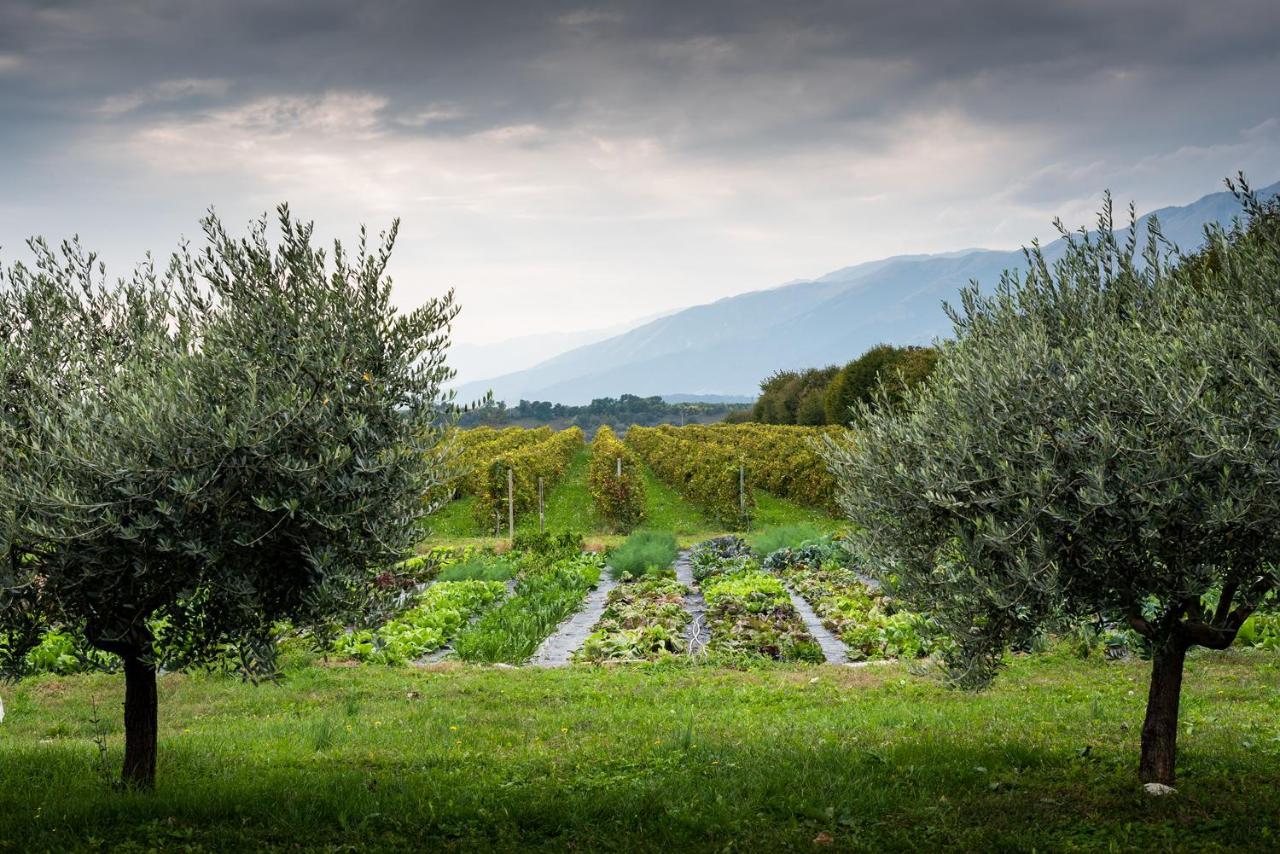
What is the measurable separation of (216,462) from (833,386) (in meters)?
73.0

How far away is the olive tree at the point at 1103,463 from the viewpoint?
7195 millimetres

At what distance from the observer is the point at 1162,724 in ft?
29.3

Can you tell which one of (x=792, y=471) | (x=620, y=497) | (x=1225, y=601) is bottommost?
(x=620, y=497)

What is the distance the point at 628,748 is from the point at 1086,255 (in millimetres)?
7367

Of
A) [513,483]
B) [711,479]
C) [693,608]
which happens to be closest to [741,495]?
[711,479]

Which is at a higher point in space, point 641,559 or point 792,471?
point 792,471

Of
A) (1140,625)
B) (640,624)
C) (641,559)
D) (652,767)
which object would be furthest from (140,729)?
(641,559)

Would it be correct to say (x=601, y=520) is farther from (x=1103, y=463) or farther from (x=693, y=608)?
(x=1103, y=463)

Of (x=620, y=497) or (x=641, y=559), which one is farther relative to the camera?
(x=620, y=497)

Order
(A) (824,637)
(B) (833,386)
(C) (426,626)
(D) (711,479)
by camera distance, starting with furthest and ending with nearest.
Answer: (B) (833,386) → (D) (711,479) → (C) (426,626) → (A) (824,637)

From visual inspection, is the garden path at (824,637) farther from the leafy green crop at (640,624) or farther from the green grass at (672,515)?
the green grass at (672,515)

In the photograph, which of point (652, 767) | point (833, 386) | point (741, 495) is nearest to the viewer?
point (652, 767)

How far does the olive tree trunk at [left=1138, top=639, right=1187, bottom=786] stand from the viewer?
8805 millimetres

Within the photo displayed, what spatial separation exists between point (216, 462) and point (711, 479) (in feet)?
120
